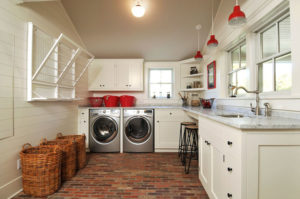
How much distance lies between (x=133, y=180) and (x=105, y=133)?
1373 millimetres

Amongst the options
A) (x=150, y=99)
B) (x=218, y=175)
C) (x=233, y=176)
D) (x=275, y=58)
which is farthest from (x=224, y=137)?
(x=150, y=99)

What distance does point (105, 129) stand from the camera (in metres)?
3.13

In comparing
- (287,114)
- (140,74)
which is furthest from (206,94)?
(287,114)

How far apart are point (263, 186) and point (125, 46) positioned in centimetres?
315

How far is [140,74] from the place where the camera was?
3.52 meters

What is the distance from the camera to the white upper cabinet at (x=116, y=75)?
3516 millimetres

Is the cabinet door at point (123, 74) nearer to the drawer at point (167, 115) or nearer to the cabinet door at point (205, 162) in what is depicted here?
the drawer at point (167, 115)

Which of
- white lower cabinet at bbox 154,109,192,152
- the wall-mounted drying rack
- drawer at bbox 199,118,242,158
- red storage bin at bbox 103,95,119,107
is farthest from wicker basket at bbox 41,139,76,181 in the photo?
drawer at bbox 199,118,242,158

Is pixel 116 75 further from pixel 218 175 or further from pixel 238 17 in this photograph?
pixel 218 175

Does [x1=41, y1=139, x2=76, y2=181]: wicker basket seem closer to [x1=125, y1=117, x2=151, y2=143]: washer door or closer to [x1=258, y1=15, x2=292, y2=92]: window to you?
[x1=125, y1=117, x2=151, y2=143]: washer door

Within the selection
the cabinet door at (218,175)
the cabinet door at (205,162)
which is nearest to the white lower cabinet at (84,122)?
the cabinet door at (205,162)

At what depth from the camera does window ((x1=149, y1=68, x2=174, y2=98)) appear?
3773 mm

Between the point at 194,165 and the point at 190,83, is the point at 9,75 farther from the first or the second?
the point at 190,83

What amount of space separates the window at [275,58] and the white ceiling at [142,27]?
1251mm
